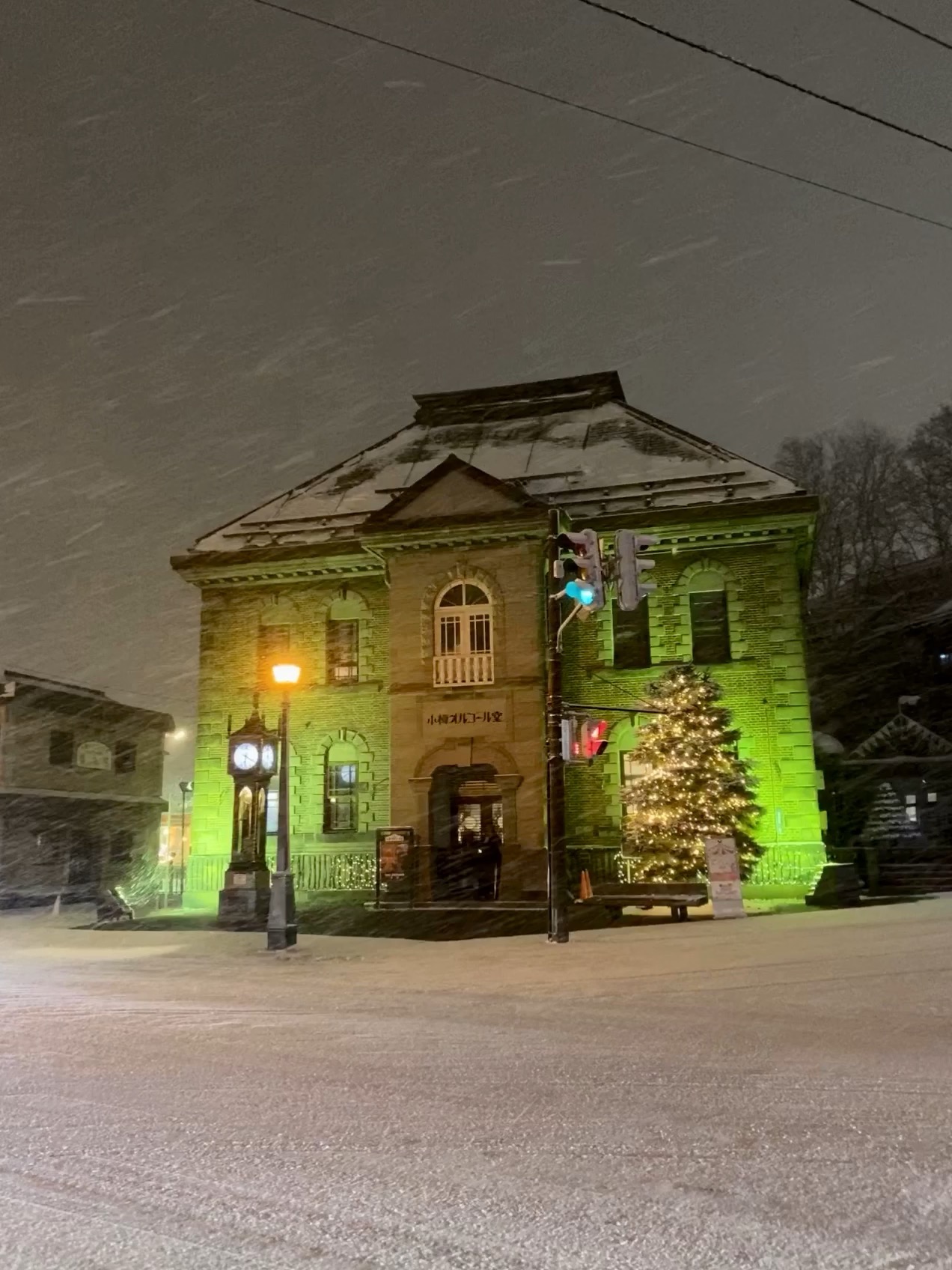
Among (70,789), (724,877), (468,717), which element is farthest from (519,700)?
(70,789)

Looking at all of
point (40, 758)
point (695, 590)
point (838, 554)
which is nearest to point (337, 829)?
point (695, 590)

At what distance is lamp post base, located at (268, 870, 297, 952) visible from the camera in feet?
48.6

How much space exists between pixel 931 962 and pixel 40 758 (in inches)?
1197

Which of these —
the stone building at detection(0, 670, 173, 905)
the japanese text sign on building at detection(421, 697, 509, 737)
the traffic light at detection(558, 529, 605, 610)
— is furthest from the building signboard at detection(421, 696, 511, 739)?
the stone building at detection(0, 670, 173, 905)

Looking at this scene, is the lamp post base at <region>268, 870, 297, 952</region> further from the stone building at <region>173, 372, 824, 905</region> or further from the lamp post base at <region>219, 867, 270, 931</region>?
the stone building at <region>173, 372, 824, 905</region>

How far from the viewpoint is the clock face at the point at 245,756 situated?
2000cm

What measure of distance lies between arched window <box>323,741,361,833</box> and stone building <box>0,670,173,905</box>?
11.4 meters

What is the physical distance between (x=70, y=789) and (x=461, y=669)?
1818cm

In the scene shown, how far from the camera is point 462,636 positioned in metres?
25.4

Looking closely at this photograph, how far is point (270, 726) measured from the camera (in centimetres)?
2712

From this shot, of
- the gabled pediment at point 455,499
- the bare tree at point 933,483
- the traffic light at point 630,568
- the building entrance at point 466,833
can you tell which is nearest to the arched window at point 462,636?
the gabled pediment at point 455,499

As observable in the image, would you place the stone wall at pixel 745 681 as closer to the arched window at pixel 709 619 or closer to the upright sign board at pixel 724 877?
the arched window at pixel 709 619

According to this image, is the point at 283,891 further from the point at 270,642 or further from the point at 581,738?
the point at 270,642

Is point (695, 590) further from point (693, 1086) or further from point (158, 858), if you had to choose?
point (158, 858)
